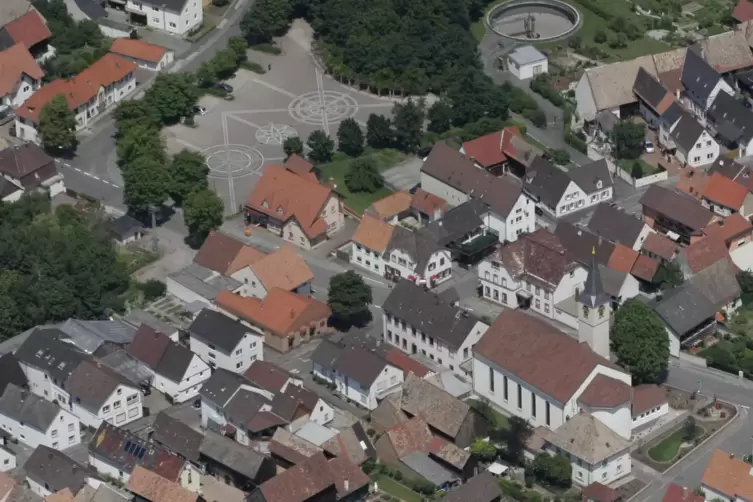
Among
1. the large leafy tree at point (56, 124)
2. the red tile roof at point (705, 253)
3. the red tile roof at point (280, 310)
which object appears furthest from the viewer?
the large leafy tree at point (56, 124)

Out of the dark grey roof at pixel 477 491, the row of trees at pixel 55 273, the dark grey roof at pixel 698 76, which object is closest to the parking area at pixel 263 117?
the row of trees at pixel 55 273

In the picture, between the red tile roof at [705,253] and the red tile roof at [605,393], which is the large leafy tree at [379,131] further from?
the red tile roof at [605,393]

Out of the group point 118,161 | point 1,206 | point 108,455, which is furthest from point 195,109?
point 108,455

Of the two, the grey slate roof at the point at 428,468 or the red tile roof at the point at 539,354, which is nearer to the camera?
the grey slate roof at the point at 428,468

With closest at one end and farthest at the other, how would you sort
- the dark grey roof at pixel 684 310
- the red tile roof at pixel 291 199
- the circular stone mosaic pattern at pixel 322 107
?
the dark grey roof at pixel 684 310, the red tile roof at pixel 291 199, the circular stone mosaic pattern at pixel 322 107

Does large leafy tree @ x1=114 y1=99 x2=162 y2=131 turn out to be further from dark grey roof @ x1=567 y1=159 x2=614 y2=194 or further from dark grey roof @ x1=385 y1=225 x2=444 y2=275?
dark grey roof @ x1=567 y1=159 x2=614 y2=194

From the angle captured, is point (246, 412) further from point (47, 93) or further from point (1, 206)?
point (47, 93)
